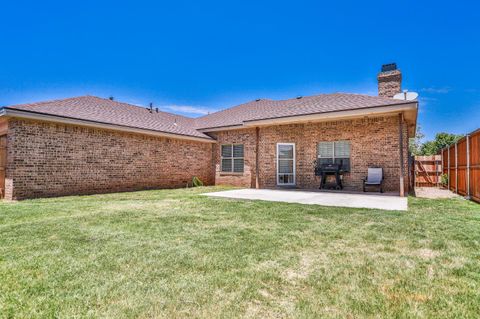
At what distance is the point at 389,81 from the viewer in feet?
42.4

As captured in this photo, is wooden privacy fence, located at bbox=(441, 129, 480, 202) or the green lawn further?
wooden privacy fence, located at bbox=(441, 129, 480, 202)

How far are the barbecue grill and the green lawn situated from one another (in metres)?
5.59

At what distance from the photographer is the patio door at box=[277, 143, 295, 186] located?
40.1 ft

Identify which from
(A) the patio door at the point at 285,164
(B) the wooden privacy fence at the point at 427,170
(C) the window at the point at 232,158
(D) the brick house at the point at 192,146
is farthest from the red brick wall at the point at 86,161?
(B) the wooden privacy fence at the point at 427,170

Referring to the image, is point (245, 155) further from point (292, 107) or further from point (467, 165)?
point (467, 165)

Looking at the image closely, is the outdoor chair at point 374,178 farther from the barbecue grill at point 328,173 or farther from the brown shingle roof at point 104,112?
the brown shingle roof at point 104,112

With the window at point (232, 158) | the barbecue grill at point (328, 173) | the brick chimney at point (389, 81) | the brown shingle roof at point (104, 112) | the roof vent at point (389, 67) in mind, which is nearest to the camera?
the brown shingle roof at point (104, 112)

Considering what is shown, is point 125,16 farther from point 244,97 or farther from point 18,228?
point 244,97

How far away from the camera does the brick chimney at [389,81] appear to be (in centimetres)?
1274

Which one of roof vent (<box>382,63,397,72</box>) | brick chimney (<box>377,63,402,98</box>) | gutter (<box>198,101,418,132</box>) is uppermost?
roof vent (<box>382,63,397,72</box>)

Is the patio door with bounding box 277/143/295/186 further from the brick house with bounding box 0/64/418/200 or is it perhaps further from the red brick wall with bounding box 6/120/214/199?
the red brick wall with bounding box 6/120/214/199

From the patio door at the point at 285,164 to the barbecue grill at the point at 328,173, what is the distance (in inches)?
50.8

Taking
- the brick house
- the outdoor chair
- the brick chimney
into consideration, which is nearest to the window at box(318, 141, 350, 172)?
the brick house

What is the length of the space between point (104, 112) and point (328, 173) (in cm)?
980
